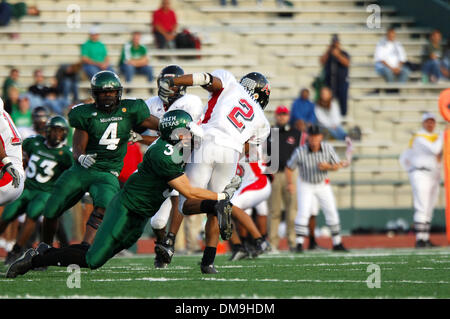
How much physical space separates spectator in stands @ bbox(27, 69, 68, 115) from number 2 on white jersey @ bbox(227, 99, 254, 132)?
780 centimetres

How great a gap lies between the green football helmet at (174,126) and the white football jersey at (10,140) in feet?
4.89

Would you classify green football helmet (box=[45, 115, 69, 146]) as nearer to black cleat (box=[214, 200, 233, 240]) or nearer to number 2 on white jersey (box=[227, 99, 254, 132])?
number 2 on white jersey (box=[227, 99, 254, 132])

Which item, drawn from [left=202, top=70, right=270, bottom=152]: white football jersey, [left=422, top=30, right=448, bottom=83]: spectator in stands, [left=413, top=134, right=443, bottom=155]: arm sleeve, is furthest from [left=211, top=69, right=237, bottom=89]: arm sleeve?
[left=422, top=30, right=448, bottom=83]: spectator in stands

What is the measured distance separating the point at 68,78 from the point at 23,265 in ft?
31.3

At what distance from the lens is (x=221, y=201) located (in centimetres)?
735

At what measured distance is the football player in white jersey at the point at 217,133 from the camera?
7.86m

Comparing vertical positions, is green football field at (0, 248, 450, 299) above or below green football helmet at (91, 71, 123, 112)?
below

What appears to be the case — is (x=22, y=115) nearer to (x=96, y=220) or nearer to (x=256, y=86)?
(x=96, y=220)

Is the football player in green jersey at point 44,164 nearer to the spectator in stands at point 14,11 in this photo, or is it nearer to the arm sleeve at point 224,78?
the arm sleeve at point 224,78

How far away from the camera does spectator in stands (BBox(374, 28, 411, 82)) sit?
1867 centimetres

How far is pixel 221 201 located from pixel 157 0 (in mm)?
13450
